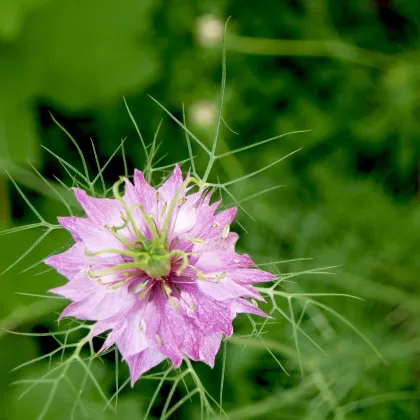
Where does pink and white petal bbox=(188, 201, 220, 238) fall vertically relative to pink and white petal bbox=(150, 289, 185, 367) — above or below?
above

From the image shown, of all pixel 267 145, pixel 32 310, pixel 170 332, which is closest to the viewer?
pixel 170 332

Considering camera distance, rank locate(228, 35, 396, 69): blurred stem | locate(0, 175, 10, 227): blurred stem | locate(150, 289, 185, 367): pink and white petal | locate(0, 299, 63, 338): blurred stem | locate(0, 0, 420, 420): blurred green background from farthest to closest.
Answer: locate(228, 35, 396, 69): blurred stem → locate(0, 175, 10, 227): blurred stem → locate(0, 0, 420, 420): blurred green background → locate(0, 299, 63, 338): blurred stem → locate(150, 289, 185, 367): pink and white petal

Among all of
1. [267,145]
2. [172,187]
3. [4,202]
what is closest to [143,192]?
[172,187]

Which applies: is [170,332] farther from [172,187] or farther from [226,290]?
[172,187]

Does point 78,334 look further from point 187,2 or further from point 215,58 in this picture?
point 187,2

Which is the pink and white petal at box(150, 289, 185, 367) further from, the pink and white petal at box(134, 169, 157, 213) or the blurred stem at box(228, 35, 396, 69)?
the blurred stem at box(228, 35, 396, 69)

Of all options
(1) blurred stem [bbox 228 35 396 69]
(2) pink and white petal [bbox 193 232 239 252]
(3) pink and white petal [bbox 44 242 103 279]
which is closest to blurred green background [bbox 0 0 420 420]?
(1) blurred stem [bbox 228 35 396 69]

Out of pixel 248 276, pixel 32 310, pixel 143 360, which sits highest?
pixel 248 276
